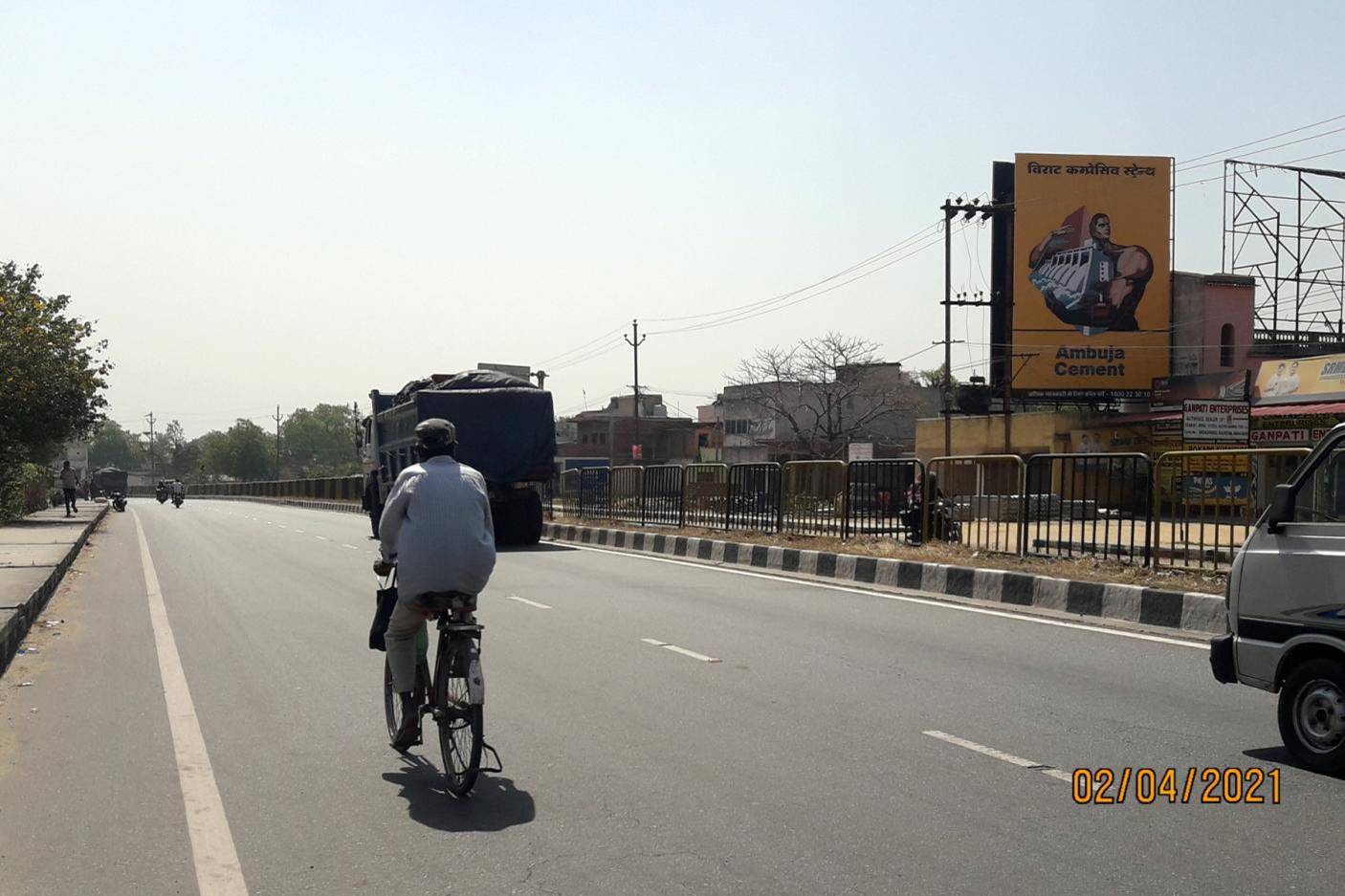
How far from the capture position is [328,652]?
999 cm

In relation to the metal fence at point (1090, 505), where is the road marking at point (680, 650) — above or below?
below

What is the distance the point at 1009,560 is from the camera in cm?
1523

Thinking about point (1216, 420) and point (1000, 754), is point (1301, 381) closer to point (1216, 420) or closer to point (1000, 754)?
point (1216, 420)

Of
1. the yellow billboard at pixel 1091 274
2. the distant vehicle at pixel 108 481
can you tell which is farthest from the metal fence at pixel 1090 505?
the distant vehicle at pixel 108 481

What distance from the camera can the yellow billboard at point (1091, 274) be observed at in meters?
44.4

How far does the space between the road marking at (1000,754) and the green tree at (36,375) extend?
30355mm

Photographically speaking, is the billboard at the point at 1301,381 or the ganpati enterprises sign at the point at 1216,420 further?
the billboard at the point at 1301,381

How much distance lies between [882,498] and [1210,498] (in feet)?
21.2

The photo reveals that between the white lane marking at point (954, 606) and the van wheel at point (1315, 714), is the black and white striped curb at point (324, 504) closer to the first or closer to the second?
the white lane marking at point (954, 606)

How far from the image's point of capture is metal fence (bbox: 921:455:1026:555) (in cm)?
1526

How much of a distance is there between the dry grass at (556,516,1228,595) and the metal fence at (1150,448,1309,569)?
0.22 meters

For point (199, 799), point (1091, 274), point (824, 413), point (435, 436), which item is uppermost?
point (1091, 274)

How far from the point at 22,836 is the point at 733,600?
378 inches
